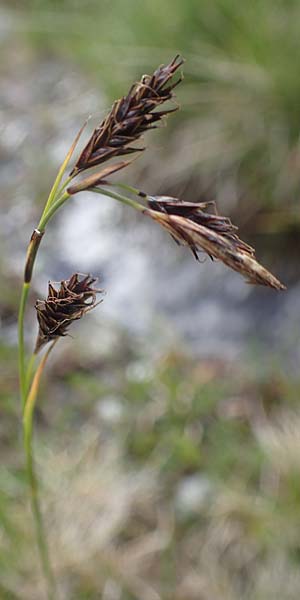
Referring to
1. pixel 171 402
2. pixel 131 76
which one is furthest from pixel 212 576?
pixel 131 76

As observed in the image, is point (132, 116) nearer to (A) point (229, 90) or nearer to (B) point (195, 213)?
(B) point (195, 213)

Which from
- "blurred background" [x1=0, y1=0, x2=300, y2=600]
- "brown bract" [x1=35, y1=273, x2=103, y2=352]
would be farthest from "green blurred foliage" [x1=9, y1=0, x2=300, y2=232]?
"brown bract" [x1=35, y1=273, x2=103, y2=352]

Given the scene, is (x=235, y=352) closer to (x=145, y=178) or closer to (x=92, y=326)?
(x=92, y=326)

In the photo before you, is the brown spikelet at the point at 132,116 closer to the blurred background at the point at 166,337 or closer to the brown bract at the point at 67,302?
the brown bract at the point at 67,302

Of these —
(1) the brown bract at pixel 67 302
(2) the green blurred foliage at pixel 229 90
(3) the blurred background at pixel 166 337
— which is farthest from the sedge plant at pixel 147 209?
(2) the green blurred foliage at pixel 229 90

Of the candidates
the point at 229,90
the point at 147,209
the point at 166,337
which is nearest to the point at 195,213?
the point at 147,209
